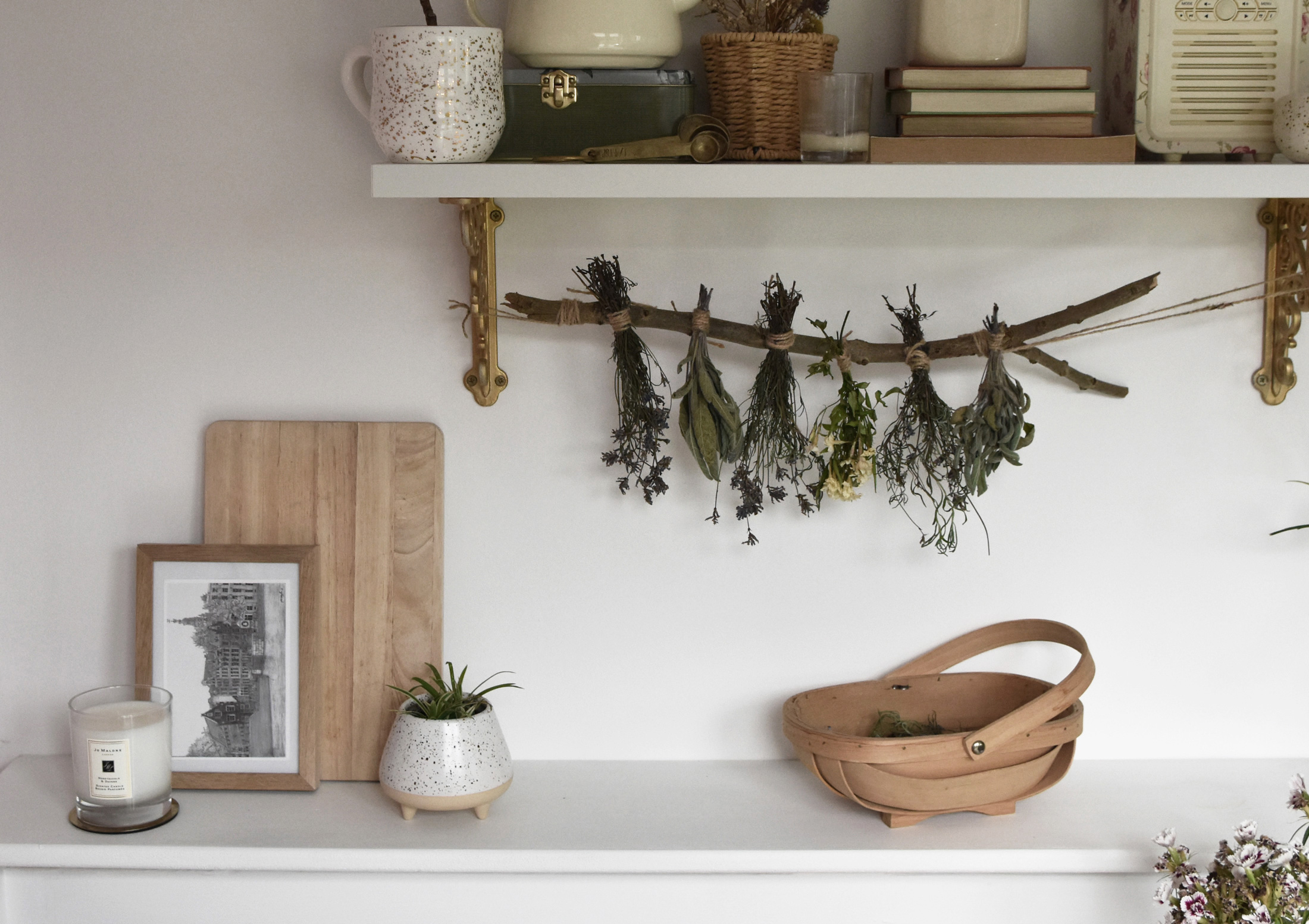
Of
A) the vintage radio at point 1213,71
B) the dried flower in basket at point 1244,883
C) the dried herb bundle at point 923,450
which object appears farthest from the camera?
the dried herb bundle at point 923,450

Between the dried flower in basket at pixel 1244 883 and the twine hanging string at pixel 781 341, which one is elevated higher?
the twine hanging string at pixel 781 341

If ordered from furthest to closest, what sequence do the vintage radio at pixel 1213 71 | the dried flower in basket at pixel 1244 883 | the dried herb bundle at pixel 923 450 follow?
the dried herb bundle at pixel 923 450 < the vintage radio at pixel 1213 71 < the dried flower in basket at pixel 1244 883

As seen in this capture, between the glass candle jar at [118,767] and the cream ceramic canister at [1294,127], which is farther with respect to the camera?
the glass candle jar at [118,767]

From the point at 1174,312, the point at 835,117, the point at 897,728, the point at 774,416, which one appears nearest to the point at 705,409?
the point at 774,416

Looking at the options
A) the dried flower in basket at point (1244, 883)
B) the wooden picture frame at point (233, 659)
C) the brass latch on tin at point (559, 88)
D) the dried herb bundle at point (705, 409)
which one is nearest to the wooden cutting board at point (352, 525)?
the wooden picture frame at point (233, 659)

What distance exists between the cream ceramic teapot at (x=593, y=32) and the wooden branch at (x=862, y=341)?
239 millimetres

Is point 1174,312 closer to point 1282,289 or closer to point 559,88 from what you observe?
point 1282,289

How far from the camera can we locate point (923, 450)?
45.0 inches

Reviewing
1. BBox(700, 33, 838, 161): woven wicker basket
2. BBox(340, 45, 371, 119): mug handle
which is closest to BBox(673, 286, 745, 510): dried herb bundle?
BBox(700, 33, 838, 161): woven wicker basket

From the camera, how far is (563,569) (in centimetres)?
122

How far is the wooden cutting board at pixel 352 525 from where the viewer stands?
119cm

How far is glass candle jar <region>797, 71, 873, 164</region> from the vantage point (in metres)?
0.97

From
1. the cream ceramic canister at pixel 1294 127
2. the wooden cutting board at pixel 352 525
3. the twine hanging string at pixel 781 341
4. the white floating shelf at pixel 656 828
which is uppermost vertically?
the cream ceramic canister at pixel 1294 127

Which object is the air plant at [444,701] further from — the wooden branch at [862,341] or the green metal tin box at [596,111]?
the green metal tin box at [596,111]
